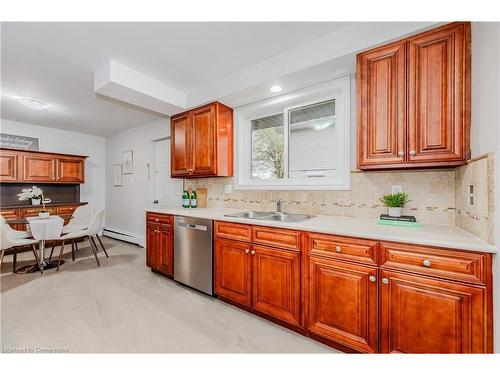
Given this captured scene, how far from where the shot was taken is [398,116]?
1.67 metres

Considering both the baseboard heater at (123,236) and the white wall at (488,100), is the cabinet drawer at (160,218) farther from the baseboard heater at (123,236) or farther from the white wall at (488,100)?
the white wall at (488,100)

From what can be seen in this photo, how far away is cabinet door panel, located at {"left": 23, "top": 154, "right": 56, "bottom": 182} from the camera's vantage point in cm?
432

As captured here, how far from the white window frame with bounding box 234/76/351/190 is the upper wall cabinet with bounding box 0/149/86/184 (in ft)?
13.3

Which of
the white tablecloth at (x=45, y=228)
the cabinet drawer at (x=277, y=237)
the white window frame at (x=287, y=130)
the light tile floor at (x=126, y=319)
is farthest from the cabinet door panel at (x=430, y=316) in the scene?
the white tablecloth at (x=45, y=228)

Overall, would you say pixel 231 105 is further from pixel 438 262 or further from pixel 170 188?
pixel 438 262

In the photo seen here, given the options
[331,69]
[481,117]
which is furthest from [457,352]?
[331,69]

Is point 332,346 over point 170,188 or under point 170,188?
under

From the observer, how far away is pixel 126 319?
204 centimetres

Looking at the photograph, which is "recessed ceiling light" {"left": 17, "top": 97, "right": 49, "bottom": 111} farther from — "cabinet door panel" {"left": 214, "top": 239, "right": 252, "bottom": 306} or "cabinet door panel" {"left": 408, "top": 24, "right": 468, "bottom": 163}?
"cabinet door panel" {"left": 408, "top": 24, "right": 468, "bottom": 163}

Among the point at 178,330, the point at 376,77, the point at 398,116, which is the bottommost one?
the point at 178,330

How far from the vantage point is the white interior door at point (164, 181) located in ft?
13.5

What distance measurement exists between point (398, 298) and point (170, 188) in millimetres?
3765

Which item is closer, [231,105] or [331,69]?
[331,69]

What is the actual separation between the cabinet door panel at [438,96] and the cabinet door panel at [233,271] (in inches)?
62.2
